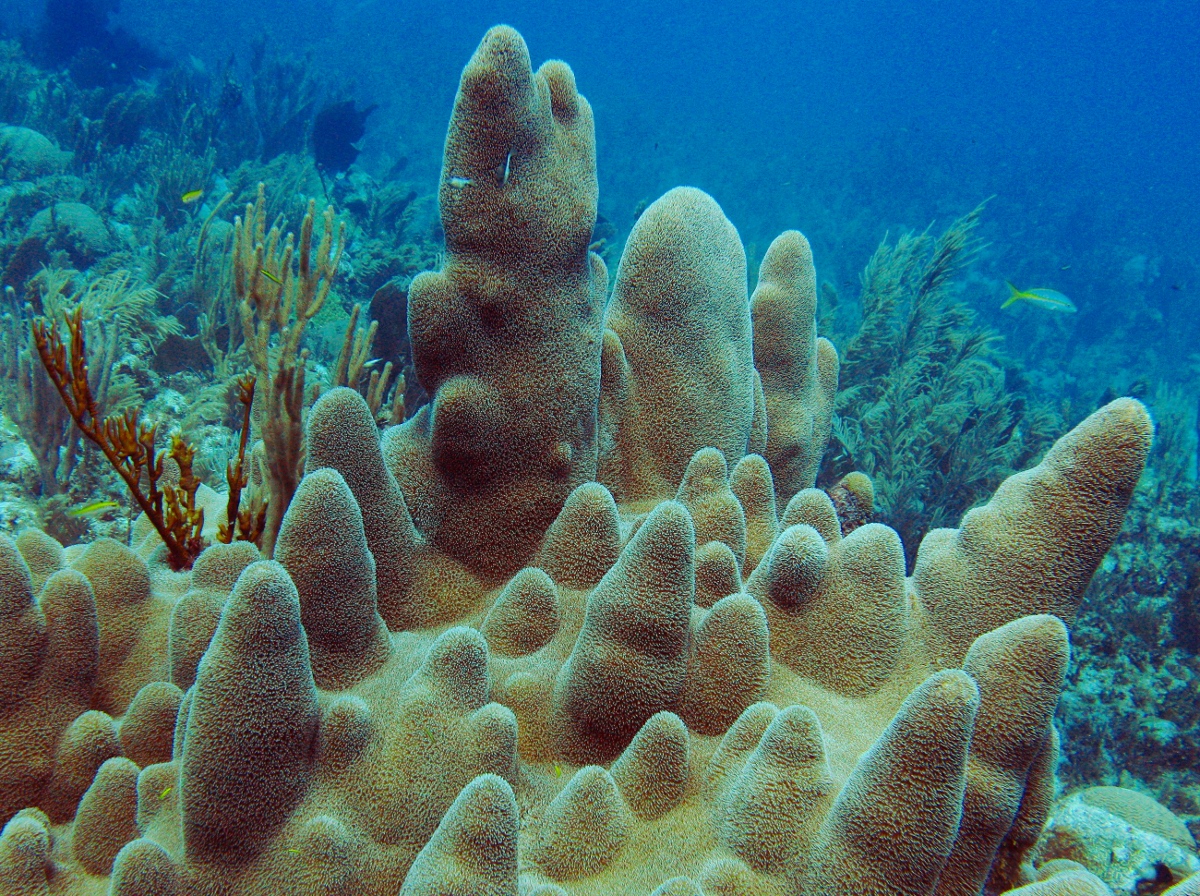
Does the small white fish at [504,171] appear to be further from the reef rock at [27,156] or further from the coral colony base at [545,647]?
the reef rock at [27,156]

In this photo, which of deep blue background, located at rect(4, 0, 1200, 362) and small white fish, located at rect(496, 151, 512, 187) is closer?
small white fish, located at rect(496, 151, 512, 187)

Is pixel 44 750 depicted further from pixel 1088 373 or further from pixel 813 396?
pixel 1088 373

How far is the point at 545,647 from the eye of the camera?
1.96m

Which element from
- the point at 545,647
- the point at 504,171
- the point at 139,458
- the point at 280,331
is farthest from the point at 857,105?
the point at 545,647

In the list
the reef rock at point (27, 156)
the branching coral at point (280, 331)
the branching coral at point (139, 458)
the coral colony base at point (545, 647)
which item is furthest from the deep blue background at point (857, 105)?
the reef rock at point (27, 156)

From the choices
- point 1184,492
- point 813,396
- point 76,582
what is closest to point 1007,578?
point 813,396

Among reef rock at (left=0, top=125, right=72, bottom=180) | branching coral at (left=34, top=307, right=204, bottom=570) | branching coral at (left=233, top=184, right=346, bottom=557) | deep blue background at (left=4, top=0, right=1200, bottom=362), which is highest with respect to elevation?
deep blue background at (left=4, top=0, right=1200, bottom=362)

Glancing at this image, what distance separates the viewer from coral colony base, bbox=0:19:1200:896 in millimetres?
1261

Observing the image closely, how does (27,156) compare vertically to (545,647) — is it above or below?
above

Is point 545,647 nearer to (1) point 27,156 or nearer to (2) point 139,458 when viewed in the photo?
(2) point 139,458

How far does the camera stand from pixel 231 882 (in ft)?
4.28

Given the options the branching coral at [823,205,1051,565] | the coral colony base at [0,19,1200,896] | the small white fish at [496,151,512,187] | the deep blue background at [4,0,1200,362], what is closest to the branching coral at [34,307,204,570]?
the coral colony base at [0,19,1200,896]

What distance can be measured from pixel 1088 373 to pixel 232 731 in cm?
2877

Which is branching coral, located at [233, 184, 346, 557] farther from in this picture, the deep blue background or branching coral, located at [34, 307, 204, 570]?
the deep blue background
